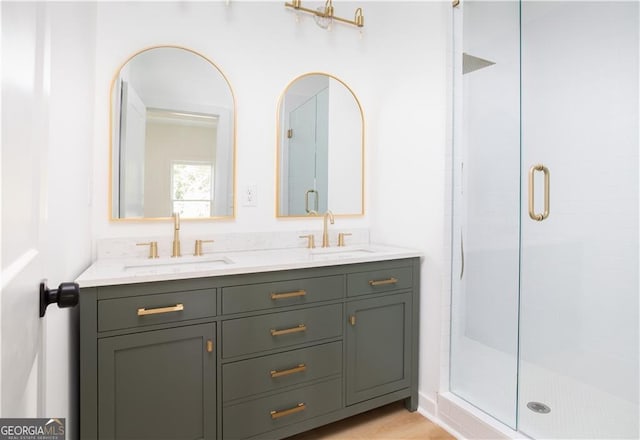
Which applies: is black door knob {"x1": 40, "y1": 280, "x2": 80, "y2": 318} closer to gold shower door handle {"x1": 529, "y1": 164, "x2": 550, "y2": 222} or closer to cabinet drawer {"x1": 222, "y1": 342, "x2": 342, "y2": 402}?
cabinet drawer {"x1": 222, "y1": 342, "x2": 342, "y2": 402}

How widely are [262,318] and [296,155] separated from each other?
3.58ft

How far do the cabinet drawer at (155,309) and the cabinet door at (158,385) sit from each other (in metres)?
0.05

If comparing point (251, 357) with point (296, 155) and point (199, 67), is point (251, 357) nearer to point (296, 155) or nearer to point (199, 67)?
point (296, 155)

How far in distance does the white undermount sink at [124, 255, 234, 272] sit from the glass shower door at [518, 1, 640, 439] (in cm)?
153

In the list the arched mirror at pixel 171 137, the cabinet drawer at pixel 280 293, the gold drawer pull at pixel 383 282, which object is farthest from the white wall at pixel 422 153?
the arched mirror at pixel 171 137

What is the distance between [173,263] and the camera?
1835mm

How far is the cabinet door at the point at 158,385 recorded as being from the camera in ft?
4.51

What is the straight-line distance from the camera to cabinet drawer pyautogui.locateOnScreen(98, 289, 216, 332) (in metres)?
1.37

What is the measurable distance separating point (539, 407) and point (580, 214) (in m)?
0.99

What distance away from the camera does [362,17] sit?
248cm

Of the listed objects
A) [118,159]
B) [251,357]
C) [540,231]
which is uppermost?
[118,159]

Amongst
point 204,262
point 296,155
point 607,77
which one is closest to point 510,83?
point 607,77

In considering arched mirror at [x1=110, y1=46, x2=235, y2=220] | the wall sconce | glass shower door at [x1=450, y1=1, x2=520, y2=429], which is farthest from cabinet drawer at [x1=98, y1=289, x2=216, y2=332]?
the wall sconce

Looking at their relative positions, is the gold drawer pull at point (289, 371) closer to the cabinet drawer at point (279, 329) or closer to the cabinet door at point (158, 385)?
the cabinet drawer at point (279, 329)
